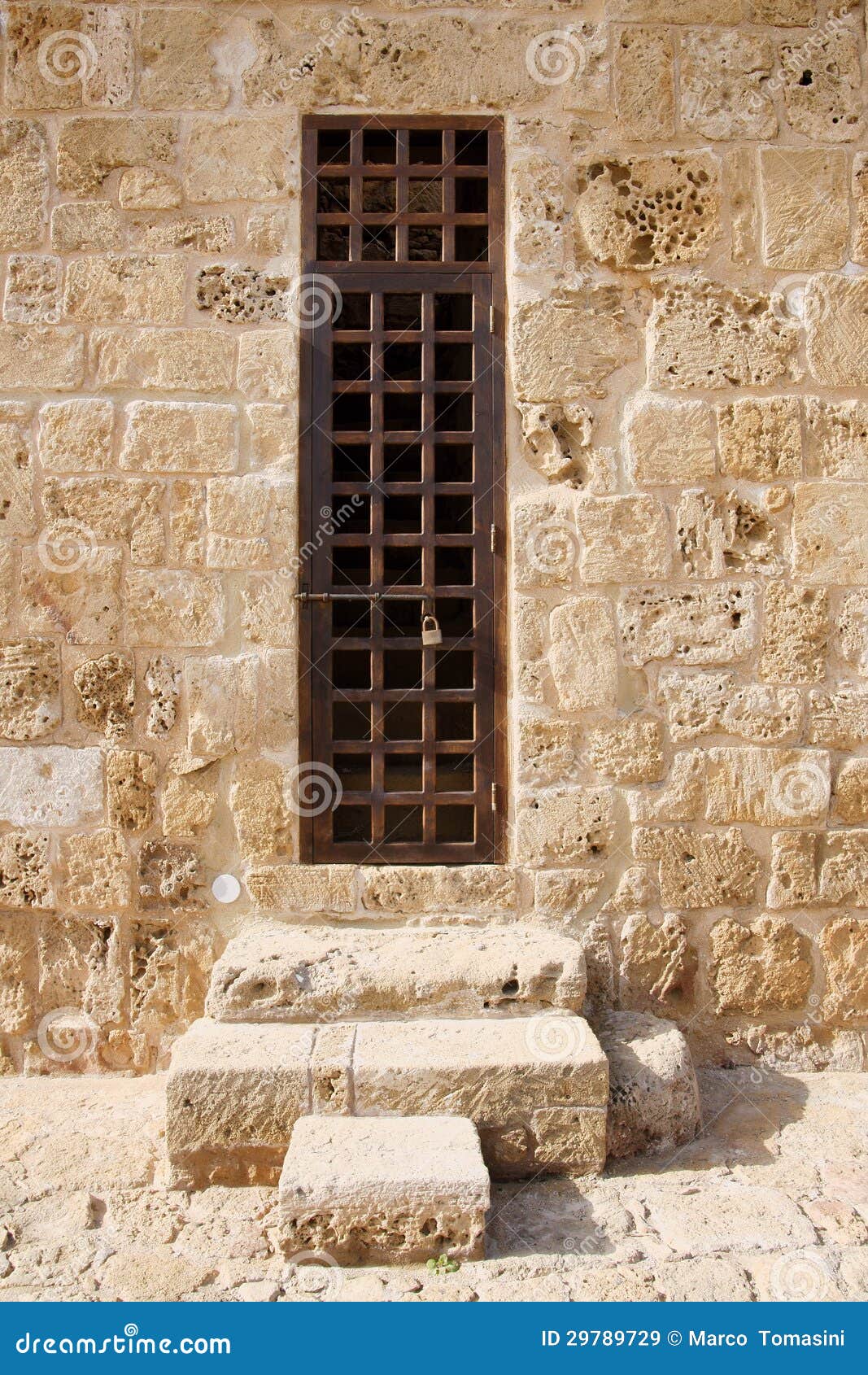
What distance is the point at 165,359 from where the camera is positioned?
375 centimetres

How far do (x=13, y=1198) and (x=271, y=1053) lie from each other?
773 mm

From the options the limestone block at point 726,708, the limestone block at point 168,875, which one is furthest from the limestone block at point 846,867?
the limestone block at point 168,875

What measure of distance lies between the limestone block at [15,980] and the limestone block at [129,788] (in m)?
0.50

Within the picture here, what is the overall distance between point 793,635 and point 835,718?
12.4 inches

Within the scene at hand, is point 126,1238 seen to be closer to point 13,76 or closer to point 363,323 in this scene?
point 13,76

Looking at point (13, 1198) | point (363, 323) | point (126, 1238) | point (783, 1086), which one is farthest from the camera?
point (363, 323)

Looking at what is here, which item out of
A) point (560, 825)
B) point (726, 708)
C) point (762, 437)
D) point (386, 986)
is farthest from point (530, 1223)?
point (762, 437)

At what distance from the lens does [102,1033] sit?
12.2 feet

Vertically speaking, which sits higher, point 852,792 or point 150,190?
→ point 150,190

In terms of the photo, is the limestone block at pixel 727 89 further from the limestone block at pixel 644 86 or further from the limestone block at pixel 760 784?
the limestone block at pixel 760 784

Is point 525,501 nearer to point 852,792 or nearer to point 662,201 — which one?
point 662,201

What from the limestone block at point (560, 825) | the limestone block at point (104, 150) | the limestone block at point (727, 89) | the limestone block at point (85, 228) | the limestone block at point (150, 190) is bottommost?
the limestone block at point (560, 825)

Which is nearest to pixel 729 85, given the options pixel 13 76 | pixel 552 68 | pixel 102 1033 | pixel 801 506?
pixel 552 68

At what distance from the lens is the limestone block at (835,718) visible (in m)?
3.75
